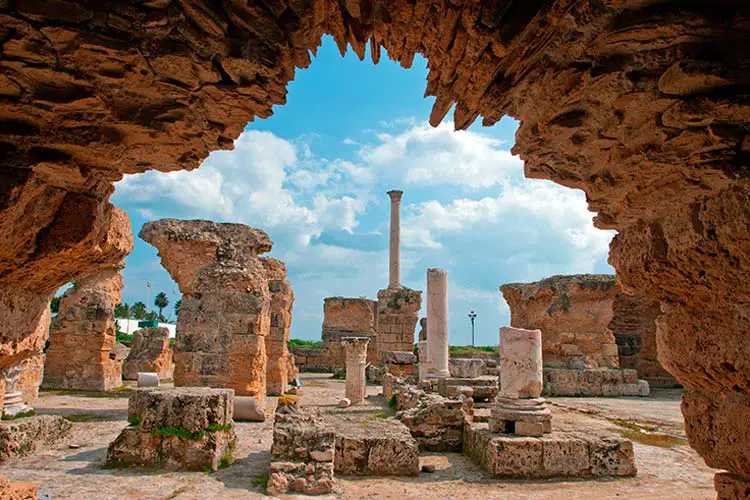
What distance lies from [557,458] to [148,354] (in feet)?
52.5

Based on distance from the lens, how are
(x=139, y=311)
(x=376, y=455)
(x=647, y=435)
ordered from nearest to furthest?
1. (x=376, y=455)
2. (x=647, y=435)
3. (x=139, y=311)

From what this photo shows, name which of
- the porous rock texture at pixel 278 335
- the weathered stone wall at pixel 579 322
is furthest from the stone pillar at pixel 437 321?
the weathered stone wall at pixel 579 322

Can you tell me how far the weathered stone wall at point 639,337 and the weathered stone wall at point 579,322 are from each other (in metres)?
2.35

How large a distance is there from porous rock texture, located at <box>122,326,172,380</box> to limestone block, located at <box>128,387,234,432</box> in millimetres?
12209

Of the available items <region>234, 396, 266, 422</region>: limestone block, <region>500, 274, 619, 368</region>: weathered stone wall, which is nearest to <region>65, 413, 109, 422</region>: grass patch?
<region>234, 396, 266, 422</region>: limestone block

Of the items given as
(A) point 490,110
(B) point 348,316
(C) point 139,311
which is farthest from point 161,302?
(A) point 490,110

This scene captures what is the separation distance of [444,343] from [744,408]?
1177 centimetres

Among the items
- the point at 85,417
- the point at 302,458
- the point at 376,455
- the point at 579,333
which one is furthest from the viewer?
the point at 579,333

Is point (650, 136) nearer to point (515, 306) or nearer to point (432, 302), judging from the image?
point (432, 302)

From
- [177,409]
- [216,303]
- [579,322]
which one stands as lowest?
[177,409]

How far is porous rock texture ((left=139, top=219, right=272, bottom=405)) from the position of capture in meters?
11.5

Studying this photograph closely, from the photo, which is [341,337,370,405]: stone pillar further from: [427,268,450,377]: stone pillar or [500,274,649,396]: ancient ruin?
[500,274,649,396]: ancient ruin

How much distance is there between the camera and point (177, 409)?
689cm

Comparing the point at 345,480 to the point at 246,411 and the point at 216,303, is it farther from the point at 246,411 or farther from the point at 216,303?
the point at 216,303
